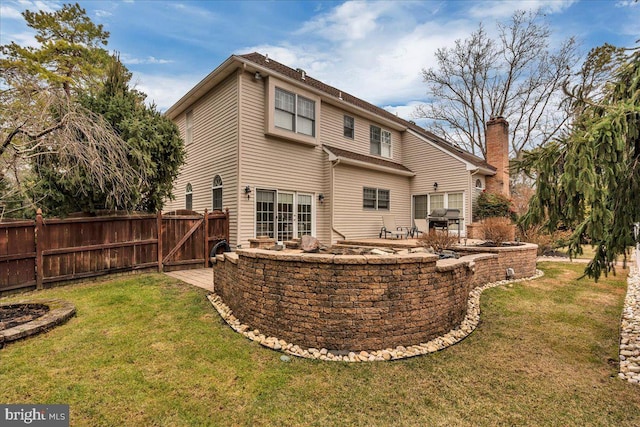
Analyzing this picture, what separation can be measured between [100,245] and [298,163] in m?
6.36

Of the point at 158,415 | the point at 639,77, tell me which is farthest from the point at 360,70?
the point at 158,415

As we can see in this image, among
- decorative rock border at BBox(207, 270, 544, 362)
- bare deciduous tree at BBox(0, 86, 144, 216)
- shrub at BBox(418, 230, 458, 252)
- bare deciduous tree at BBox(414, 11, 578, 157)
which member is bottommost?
decorative rock border at BBox(207, 270, 544, 362)

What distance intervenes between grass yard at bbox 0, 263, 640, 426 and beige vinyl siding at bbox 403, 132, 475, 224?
29.5ft

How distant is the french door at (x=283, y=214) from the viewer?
32.0 ft

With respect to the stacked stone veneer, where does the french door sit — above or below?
above

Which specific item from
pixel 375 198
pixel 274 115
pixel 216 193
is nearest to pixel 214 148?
pixel 216 193

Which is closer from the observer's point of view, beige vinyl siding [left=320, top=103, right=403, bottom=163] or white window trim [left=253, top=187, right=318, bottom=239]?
white window trim [left=253, top=187, right=318, bottom=239]

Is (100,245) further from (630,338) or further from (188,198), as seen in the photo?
(630,338)

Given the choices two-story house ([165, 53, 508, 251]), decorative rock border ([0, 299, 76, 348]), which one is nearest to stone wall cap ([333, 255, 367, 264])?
decorative rock border ([0, 299, 76, 348])

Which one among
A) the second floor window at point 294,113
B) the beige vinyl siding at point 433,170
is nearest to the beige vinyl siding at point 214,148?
the second floor window at point 294,113

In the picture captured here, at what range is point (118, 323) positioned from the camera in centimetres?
468

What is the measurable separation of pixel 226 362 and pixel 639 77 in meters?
5.91

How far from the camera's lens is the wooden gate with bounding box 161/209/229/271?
821 cm

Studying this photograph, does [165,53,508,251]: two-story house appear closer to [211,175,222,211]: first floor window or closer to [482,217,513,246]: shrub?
[211,175,222,211]: first floor window
